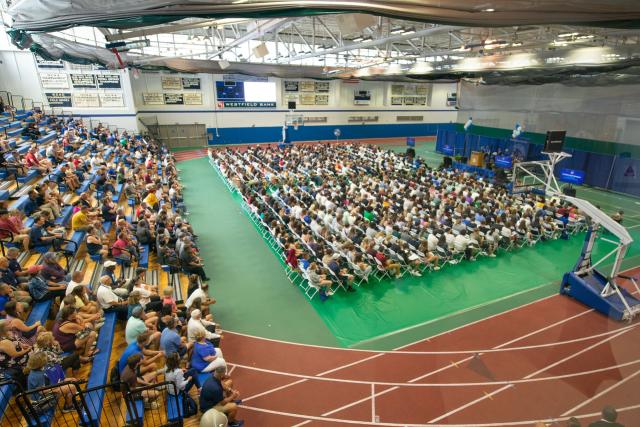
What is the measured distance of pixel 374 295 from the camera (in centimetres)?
1034

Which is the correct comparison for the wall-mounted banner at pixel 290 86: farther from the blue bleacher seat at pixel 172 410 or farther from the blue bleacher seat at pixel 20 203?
the blue bleacher seat at pixel 172 410

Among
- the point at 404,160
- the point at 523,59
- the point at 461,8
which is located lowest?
the point at 404,160

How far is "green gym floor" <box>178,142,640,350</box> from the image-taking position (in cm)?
892

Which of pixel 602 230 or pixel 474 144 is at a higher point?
pixel 474 144

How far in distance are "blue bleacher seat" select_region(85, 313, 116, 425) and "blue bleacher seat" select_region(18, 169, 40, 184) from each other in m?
8.07

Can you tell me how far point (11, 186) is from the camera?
11.7m

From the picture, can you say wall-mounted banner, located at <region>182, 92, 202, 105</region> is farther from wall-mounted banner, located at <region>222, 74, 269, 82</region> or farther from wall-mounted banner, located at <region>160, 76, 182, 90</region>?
wall-mounted banner, located at <region>222, 74, 269, 82</region>

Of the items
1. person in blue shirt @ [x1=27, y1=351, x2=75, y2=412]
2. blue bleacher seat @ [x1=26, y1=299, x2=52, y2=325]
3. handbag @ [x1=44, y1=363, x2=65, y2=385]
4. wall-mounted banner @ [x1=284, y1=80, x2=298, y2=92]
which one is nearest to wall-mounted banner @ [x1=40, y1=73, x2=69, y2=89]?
wall-mounted banner @ [x1=284, y1=80, x2=298, y2=92]

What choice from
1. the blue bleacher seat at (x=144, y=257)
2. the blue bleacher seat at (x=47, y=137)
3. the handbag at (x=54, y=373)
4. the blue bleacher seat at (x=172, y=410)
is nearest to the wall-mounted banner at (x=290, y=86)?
the blue bleacher seat at (x=47, y=137)

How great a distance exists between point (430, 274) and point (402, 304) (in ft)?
7.14

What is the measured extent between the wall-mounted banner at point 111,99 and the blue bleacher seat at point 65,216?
19.3 m

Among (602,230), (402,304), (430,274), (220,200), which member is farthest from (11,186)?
(602,230)

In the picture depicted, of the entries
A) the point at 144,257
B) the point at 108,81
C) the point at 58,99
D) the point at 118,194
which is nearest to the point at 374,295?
the point at 144,257

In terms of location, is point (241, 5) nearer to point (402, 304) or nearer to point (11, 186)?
point (402, 304)
